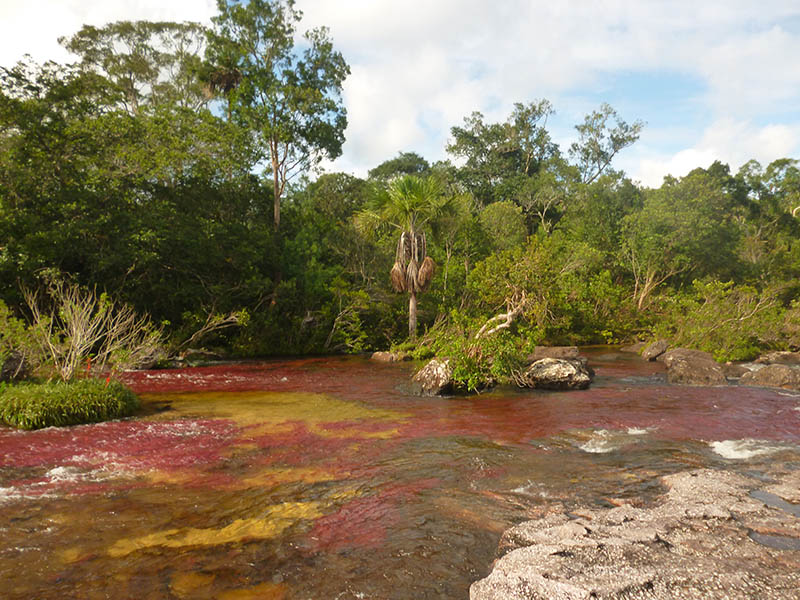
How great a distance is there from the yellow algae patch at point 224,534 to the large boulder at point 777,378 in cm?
1588

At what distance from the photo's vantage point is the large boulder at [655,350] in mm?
24469

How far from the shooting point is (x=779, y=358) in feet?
76.9

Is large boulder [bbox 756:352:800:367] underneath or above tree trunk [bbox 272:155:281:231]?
underneath

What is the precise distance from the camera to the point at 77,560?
5.48m

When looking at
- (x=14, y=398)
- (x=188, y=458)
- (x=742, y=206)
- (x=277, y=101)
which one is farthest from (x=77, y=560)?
(x=742, y=206)

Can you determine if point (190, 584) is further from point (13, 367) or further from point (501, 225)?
point (501, 225)

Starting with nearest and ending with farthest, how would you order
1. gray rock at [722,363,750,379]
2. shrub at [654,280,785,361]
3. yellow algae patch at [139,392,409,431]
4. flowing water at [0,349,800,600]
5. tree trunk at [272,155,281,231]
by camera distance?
1. flowing water at [0,349,800,600]
2. yellow algae patch at [139,392,409,431]
3. gray rock at [722,363,750,379]
4. shrub at [654,280,785,361]
5. tree trunk at [272,155,281,231]

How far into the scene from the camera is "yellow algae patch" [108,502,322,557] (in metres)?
5.84

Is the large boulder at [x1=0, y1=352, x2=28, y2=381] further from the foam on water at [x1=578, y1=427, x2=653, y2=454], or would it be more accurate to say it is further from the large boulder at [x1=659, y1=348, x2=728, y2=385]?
the large boulder at [x1=659, y1=348, x2=728, y2=385]

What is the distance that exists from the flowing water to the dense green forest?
491cm

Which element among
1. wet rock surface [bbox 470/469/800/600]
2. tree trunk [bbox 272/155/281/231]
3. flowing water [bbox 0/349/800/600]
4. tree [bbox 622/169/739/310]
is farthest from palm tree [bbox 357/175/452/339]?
wet rock surface [bbox 470/469/800/600]

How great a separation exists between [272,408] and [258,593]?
9160 millimetres

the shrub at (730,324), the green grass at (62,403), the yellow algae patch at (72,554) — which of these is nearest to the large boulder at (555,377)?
the shrub at (730,324)

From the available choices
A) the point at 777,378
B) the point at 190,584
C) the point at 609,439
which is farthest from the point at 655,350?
the point at 190,584
